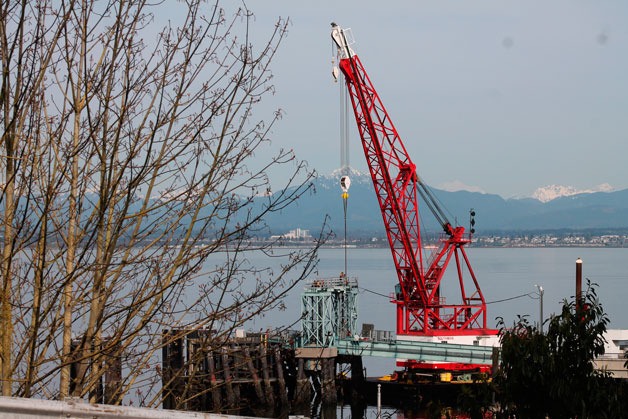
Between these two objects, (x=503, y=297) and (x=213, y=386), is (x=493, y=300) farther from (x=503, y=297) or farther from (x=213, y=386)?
(x=213, y=386)

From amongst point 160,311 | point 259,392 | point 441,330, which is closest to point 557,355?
point 160,311

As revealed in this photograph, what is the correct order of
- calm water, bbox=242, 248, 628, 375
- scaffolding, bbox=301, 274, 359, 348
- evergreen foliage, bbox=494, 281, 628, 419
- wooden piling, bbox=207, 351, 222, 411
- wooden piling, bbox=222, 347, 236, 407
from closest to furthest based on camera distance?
wooden piling, bbox=222, 347, 236, 407 → wooden piling, bbox=207, 351, 222, 411 → evergreen foliage, bbox=494, 281, 628, 419 → scaffolding, bbox=301, 274, 359, 348 → calm water, bbox=242, 248, 628, 375

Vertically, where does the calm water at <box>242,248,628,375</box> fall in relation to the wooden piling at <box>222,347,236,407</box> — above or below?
below

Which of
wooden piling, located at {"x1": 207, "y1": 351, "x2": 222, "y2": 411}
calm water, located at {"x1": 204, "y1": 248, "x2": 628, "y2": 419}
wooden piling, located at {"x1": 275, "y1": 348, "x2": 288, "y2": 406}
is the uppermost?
wooden piling, located at {"x1": 207, "y1": 351, "x2": 222, "y2": 411}

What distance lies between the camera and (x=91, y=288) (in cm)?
851

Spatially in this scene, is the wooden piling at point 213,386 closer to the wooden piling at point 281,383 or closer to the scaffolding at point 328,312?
the wooden piling at point 281,383

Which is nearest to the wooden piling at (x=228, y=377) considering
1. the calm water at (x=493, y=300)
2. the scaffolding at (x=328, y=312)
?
the scaffolding at (x=328, y=312)

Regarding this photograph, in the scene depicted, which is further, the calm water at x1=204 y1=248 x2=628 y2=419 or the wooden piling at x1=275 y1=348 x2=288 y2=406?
the calm water at x1=204 y1=248 x2=628 y2=419

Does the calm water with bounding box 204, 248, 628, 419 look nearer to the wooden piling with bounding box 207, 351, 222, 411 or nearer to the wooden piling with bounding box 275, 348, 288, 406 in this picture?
the wooden piling with bounding box 275, 348, 288, 406

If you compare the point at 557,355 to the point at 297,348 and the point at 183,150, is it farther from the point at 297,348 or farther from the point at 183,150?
the point at 297,348

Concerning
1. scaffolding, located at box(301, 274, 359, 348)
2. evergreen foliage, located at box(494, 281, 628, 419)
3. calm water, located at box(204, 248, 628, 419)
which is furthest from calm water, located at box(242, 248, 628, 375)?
evergreen foliage, located at box(494, 281, 628, 419)

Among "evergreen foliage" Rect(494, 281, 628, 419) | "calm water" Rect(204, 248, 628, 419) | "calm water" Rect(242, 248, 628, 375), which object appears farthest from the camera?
"calm water" Rect(242, 248, 628, 375)

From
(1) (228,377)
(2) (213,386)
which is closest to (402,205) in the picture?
(1) (228,377)

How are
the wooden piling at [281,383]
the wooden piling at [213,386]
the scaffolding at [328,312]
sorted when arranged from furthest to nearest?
the scaffolding at [328,312], the wooden piling at [281,383], the wooden piling at [213,386]
